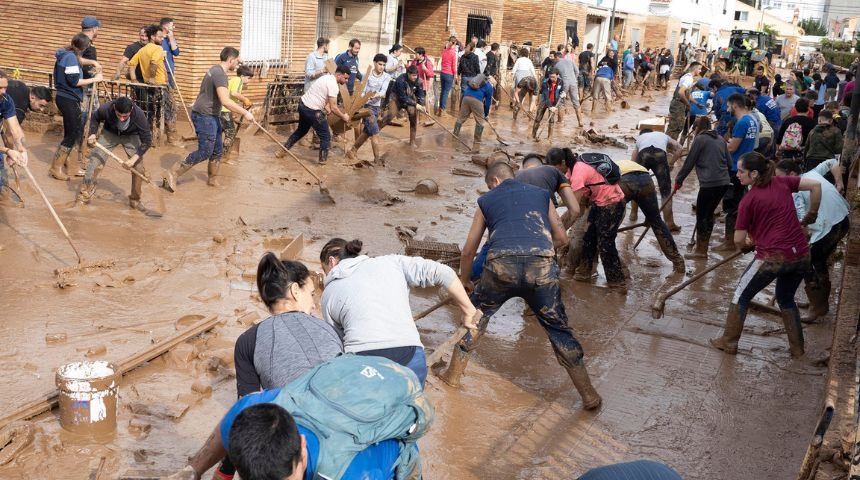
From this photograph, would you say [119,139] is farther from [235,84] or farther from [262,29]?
[262,29]

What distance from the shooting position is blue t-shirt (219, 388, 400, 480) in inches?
100

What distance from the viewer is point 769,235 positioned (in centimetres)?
664

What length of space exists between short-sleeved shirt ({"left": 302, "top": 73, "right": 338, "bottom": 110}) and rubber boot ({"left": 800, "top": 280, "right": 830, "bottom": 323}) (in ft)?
21.9

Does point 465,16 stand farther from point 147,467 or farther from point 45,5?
point 147,467

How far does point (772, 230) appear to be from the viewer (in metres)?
6.62

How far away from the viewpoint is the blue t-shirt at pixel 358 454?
100 inches

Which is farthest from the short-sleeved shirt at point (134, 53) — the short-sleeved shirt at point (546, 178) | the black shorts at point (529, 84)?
the black shorts at point (529, 84)

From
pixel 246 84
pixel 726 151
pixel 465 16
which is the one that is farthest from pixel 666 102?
pixel 726 151

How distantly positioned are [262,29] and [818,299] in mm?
10823

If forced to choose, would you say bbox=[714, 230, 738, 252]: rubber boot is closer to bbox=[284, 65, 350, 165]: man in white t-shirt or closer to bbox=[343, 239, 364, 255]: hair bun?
bbox=[284, 65, 350, 165]: man in white t-shirt

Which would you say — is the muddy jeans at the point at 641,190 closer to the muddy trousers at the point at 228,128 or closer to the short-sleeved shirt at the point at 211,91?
the short-sleeved shirt at the point at 211,91

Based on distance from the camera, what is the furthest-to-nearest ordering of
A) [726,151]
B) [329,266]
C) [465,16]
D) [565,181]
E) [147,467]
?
[465,16], [726,151], [565,181], [147,467], [329,266]

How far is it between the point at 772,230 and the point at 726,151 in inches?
125

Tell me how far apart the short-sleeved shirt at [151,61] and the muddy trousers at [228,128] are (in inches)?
46.2
